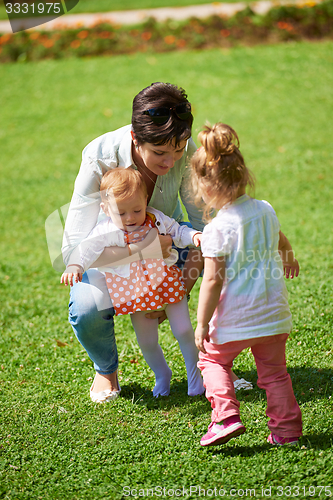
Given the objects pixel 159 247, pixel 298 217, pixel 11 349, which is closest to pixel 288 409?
pixel 159 247

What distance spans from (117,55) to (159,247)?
32.1ft

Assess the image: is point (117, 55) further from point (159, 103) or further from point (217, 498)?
point (217, 498)

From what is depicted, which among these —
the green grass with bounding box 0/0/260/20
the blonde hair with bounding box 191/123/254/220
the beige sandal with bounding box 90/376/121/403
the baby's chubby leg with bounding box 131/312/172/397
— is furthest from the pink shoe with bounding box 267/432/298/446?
the green grass with bounding box 0/0/260/20

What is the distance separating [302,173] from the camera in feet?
21.6

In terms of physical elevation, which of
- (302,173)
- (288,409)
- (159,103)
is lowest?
(302,173)

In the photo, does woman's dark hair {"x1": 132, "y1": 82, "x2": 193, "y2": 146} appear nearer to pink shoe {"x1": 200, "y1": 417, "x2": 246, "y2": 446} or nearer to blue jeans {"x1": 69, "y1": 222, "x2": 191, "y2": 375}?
blue jeans {"x1": 69, "y1": 222, "x2": 191, "y2": 375}

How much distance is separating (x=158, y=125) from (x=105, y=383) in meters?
1.46

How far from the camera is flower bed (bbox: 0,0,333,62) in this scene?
10.8 m

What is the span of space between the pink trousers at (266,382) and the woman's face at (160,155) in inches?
36.4

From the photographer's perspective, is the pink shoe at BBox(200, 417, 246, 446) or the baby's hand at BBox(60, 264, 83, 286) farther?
the baby's hand at BBox(60, 264, 83, 286)

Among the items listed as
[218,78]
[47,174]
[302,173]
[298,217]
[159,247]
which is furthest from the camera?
[218,78]

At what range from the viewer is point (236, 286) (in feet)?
7.27

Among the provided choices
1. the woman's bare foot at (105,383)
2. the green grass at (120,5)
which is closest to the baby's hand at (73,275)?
the woman's bare foot at (105,383)

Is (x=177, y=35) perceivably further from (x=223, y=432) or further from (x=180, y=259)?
(x=223, y=432)
